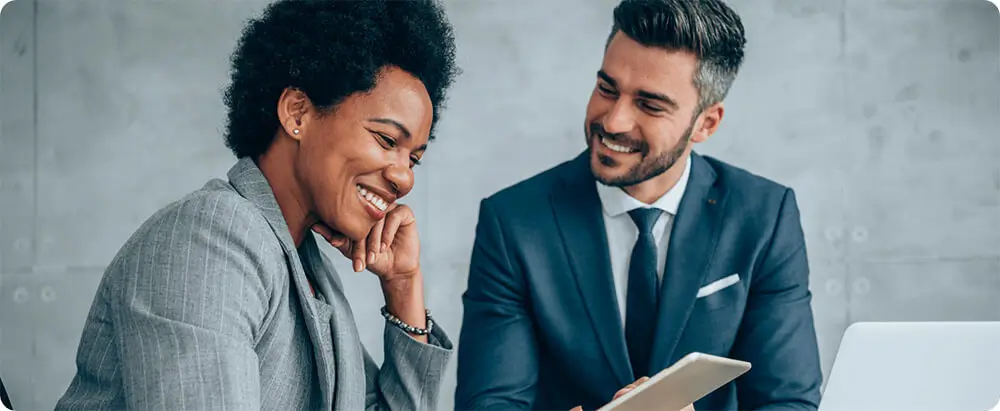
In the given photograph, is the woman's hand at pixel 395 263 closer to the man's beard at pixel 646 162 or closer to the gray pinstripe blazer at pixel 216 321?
the gray pinstripe blazer at pixel 216 321

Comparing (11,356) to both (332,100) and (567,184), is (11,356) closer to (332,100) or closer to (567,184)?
(332,100)

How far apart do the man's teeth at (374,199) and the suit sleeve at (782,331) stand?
878 mm

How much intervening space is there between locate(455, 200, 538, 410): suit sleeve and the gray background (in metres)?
0.04

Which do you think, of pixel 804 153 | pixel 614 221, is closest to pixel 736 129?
Result: pixel 804 153

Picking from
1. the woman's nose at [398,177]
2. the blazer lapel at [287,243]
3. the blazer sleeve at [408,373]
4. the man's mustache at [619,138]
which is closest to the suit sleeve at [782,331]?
the man's mustache at [619,138]

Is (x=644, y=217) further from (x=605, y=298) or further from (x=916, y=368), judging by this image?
(x=916, y=368)

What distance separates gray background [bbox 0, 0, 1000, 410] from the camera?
2436 mm

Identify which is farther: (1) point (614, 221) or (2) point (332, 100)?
(1) point (614, 221)

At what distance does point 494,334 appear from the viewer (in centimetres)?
246

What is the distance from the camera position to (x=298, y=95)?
199 centimetres

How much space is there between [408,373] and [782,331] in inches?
34.8

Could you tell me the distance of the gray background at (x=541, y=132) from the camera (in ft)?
7.99

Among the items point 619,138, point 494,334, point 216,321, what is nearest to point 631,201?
point 619,138

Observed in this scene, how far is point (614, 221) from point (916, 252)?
71 centimetres
